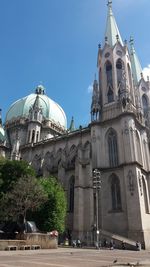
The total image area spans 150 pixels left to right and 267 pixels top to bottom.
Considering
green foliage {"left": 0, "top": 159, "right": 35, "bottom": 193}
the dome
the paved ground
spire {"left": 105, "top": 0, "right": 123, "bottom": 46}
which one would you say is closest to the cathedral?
spire {"left": 105, "top": 0, "right": 123, "bottom": 46}

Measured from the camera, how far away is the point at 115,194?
4150 centimetres

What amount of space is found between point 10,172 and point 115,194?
17210mm

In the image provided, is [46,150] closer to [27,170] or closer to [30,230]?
[27,170]

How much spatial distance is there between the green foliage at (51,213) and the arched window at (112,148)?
11720mm

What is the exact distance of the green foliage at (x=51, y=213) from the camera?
35281 millimetres

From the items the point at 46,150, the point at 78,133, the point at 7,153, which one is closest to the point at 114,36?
the point at 78,133

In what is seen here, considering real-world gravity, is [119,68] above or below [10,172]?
above

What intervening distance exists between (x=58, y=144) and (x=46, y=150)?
3465 millimetres

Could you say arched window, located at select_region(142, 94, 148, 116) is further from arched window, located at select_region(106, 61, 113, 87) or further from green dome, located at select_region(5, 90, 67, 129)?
green dome, located at select_region(5, 90, 67, 129)

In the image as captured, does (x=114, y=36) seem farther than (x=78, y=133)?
Yes

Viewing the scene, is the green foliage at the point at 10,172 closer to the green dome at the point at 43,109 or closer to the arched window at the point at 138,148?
the arched window at the point at 138,148

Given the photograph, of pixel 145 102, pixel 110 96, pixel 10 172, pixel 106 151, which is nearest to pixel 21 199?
pixel 10 172

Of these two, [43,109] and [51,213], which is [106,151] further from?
[43,109]

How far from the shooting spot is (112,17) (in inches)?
2621
